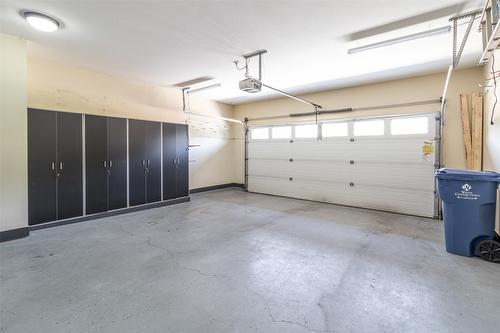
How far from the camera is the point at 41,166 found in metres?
3.88

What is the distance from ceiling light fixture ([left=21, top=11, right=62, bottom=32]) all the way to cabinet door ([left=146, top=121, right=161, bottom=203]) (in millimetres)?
2413

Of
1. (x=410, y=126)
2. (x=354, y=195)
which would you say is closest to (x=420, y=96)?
(x=410, y=126)

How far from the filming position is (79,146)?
14.2 feet

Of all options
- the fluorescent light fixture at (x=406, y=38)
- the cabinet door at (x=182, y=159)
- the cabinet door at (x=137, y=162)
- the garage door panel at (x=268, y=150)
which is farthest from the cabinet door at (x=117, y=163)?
the fluorescent light fixture at (x=406, y=38)

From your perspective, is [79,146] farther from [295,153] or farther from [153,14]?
[295,153]

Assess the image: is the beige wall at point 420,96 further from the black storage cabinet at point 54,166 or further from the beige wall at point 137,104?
the black storage cabinet at point 54,166

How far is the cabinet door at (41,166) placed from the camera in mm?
3775

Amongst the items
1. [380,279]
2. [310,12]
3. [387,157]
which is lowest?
[380,279]

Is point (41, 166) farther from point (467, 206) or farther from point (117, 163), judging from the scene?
point (467, 206)

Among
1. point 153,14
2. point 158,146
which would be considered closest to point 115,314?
point 153,14

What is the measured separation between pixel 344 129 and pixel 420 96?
1.61 meters

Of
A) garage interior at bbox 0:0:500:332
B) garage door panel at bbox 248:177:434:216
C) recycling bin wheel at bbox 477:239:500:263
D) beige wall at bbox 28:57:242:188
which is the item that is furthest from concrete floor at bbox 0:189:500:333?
beige wall at bbox 28:57:242:188

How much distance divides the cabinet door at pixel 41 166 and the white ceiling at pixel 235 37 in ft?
3.78

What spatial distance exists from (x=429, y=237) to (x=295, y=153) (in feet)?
12.1
